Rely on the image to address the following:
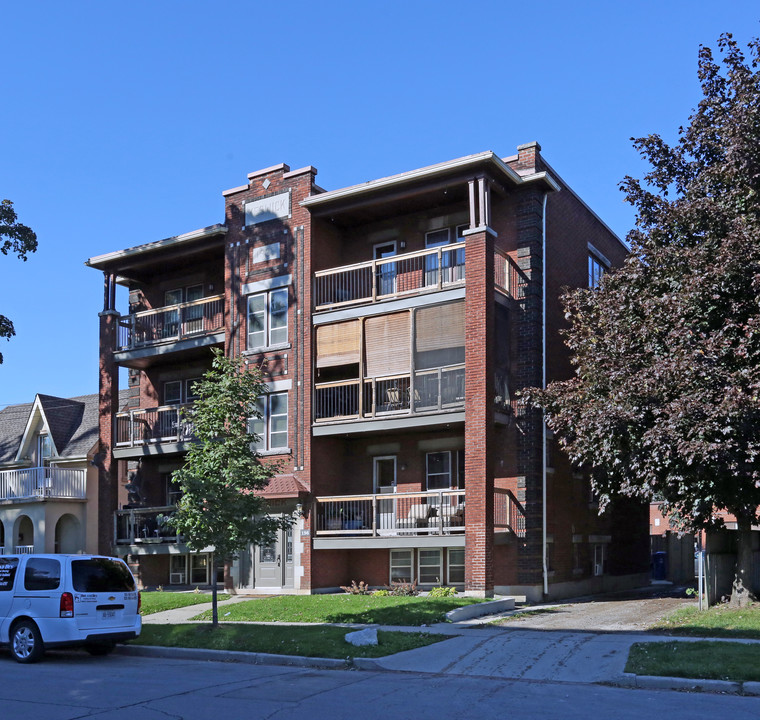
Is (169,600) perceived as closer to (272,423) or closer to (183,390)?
(272,423)

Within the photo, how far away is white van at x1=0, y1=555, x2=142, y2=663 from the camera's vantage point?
47.3 feet

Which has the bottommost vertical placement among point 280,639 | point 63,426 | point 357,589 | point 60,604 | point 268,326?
point 357,589

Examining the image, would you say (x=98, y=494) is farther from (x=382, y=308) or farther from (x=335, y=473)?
(x=382, y=308)

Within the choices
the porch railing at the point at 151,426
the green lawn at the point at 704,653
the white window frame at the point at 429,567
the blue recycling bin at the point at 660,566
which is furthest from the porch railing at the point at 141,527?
the blue recycling bin at the point at 660,566

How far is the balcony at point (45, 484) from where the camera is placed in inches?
1174

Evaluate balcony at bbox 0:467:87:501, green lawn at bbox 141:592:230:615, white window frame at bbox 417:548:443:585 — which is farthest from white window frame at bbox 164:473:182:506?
white window frame at bbox 417:548:443:585

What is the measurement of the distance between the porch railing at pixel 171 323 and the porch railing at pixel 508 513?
33.4 feet

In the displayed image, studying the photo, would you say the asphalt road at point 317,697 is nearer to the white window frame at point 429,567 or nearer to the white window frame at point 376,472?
the white window frame at point 429,567

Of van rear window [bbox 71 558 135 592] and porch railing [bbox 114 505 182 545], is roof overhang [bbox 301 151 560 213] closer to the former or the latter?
porch railing [bbox 114 505 182 545]

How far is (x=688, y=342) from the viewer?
1784 centimetres

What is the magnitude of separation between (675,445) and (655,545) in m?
17.2

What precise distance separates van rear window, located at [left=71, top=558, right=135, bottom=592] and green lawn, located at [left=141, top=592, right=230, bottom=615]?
6.40 meters

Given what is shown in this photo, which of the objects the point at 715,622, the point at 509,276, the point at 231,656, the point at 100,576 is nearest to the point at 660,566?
the point at 509,276

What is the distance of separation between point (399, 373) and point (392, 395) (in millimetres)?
584
